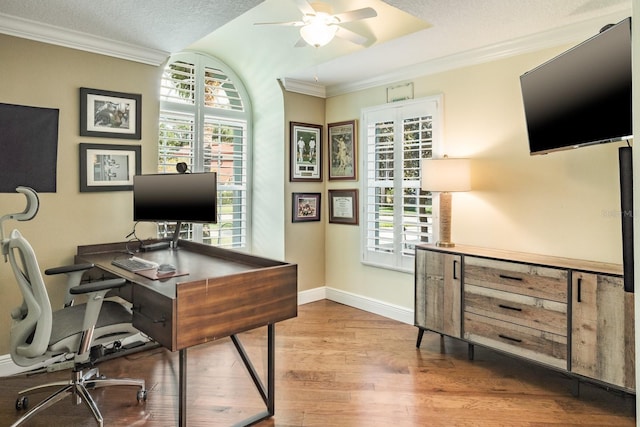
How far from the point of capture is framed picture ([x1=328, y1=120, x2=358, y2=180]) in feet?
14.5

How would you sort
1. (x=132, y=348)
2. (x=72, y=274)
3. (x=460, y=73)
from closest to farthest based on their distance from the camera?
1. (x=72, y=274)
2. (x=132, y=348)
3. (x=460, y=73)

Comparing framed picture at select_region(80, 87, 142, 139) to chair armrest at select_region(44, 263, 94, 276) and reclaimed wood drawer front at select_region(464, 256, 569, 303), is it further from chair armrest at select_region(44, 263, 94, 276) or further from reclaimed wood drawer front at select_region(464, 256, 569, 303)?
reclaimed wood drawer front at select_region(464, 256, 569, 303)

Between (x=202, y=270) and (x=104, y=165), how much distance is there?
5.01ft

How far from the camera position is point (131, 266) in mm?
2457

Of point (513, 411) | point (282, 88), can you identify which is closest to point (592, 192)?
point (513, 411)

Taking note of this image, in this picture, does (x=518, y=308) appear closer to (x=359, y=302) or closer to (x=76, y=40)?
(x=359, y=302)

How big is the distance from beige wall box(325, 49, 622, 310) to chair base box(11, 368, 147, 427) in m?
2.52

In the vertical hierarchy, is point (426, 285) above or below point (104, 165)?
below

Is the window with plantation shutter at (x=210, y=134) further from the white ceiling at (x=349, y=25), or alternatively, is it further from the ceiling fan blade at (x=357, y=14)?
the ceiling fan blade at (x=357, y=14)

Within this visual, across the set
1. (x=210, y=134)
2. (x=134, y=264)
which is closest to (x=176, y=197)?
(x=134, y=264)

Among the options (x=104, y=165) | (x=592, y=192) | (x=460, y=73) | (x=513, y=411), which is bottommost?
(x=513, y=411)

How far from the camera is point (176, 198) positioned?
9.81 feet

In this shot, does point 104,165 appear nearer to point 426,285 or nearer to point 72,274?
point 72,274

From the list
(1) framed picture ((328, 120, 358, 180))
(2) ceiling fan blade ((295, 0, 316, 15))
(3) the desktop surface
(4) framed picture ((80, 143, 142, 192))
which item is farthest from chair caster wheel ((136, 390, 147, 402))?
(1) framed picture ((328, 120, 358, 180))
